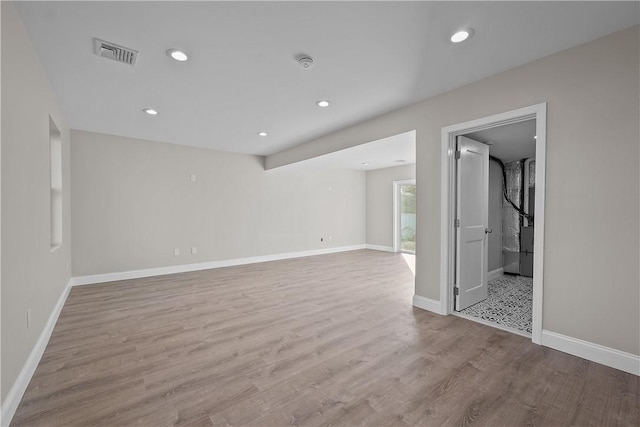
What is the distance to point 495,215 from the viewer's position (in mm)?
5039

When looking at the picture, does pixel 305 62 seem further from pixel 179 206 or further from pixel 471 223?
pixel 179 206

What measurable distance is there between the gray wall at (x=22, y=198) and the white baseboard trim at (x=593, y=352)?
149 inches

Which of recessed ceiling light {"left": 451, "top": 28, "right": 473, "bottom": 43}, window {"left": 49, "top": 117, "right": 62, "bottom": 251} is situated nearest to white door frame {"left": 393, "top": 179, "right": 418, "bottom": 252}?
recessed ceiling light {"left": 451, "top": 28, "right": 473, "bottom": 43}

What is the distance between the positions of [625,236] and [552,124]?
999 millimetres

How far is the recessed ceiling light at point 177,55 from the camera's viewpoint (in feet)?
7.36

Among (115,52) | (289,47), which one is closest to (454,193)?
(289,47)

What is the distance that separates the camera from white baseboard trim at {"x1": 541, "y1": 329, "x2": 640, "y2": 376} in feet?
6.41

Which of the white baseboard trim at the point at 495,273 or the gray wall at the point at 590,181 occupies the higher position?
the gray wall at the point at 590,181

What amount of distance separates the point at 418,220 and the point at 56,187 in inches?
180

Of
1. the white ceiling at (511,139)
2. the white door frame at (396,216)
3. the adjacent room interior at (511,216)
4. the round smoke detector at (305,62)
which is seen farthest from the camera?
the white door frame at (396,216)

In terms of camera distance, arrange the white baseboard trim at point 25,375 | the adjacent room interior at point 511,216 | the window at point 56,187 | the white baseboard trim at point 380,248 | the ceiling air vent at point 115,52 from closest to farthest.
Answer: the white baseboard trim at point 25,375 < the ceiling air vent at point 115,52 < the window at point 56,187 < the adjacent room interior at point 511,216 < the white baseboard trim at point 380,248

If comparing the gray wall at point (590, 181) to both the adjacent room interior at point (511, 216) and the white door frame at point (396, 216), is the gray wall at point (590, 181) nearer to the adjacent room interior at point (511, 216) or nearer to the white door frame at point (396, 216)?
the adjacent room interior at point (511, 216)

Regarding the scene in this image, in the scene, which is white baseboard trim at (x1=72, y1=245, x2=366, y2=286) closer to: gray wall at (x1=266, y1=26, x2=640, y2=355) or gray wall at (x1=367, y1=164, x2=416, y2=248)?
gray wall at (x1=367, y1=164, x2=416, y2=248)

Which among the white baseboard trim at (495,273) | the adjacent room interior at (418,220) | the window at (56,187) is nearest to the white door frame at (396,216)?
the white baseboard trim at (495,273)
